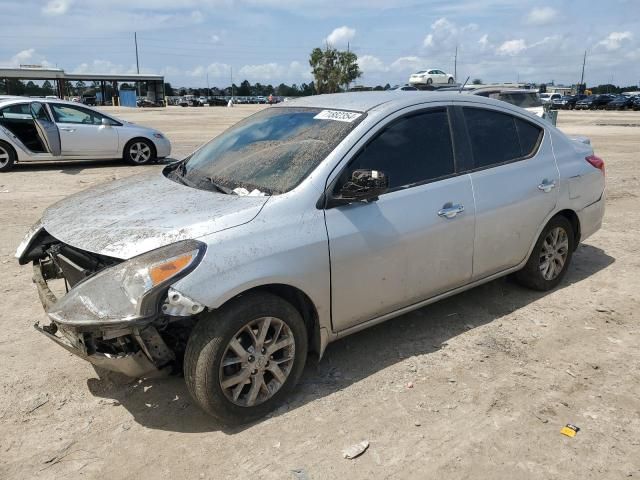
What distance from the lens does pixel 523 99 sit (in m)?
16.5

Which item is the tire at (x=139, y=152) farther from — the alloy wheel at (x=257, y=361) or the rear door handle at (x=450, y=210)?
the alloy wheel at (x=257, y=361)

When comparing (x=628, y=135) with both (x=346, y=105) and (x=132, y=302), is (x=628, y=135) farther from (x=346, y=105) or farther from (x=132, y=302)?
(x=132, y=302)

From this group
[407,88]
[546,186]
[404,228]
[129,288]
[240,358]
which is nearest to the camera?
[129,288]

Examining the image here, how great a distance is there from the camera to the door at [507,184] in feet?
13.5

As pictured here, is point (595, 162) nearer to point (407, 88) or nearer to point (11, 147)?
point (407, 88)

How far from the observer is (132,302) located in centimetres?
268

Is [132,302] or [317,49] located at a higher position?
[317,49]

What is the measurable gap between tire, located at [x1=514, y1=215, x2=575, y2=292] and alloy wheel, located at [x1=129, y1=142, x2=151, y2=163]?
10.1m

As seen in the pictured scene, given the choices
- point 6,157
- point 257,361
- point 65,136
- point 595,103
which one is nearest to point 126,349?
point 257,361

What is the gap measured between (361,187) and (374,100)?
0.94 metres

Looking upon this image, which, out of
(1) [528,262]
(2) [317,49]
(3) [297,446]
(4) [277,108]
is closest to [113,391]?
(3) [297,446]

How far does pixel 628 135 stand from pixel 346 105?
20897 mm

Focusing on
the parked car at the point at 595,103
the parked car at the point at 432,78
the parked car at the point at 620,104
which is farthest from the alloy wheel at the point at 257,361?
the parked car at the point at 595,103

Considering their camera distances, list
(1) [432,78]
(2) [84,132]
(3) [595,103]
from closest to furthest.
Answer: (2) [84,132] → (1) [432,78] → (3) [595,103]
